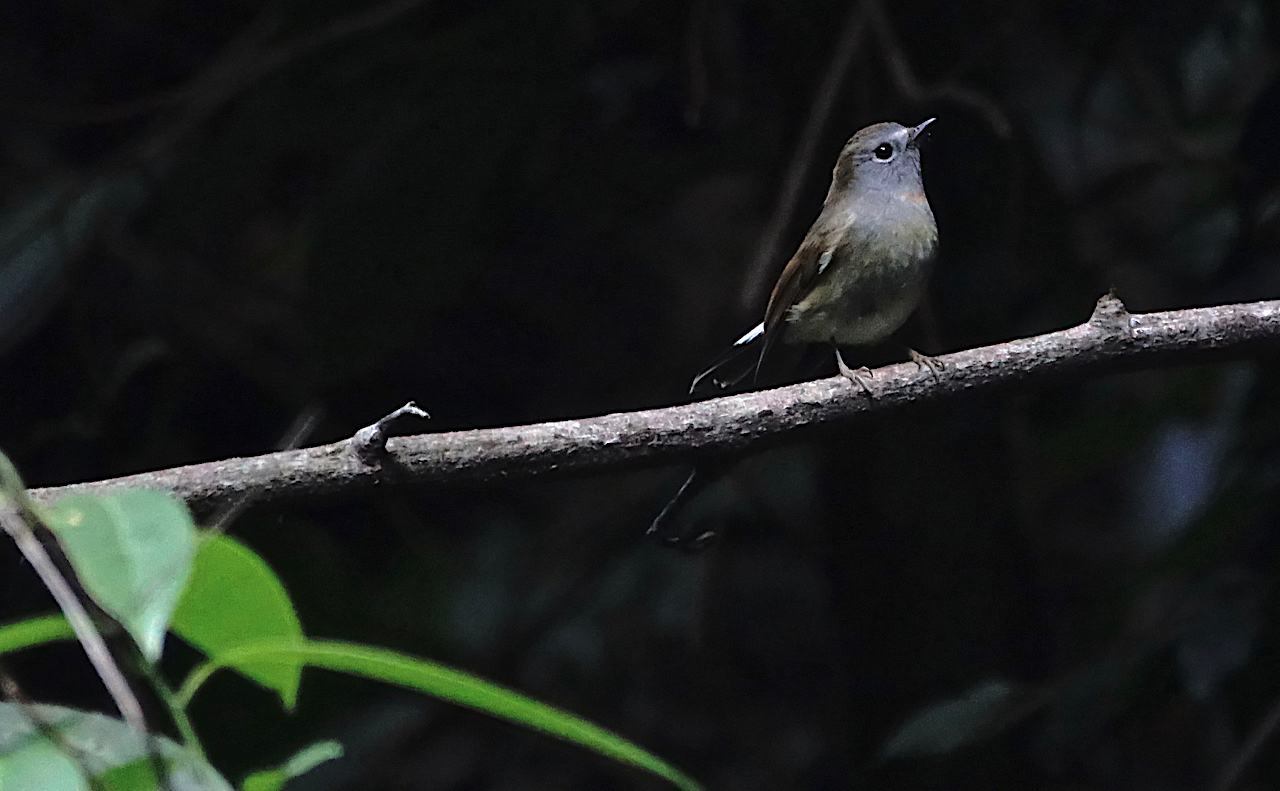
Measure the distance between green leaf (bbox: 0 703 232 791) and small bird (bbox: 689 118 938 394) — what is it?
5.31ft

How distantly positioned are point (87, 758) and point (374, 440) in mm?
740

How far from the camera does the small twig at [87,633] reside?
516mm

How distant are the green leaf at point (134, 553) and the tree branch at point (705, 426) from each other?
0.79m

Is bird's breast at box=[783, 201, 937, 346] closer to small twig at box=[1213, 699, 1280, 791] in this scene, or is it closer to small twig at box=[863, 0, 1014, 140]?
small twig at box=[863, 0, 1014, 140]

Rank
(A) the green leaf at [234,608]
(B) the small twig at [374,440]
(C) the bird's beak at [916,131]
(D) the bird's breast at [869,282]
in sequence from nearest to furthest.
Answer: (A) the green leaf at [234,608]
(B) the small twig at [374,440]
(D) the bird's breast at [869,282]
(C) the bird's beak at [916,131]

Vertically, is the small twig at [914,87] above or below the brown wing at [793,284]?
above

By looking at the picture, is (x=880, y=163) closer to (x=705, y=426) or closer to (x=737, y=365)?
(x=737, y=365)

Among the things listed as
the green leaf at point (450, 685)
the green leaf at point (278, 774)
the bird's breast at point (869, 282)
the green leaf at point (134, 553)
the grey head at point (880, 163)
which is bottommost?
the bird's breast at point (869, 282)

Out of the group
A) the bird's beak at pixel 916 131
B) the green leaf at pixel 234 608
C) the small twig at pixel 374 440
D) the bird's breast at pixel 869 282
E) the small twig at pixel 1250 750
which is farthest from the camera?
the bird's beak at pixel 916 131

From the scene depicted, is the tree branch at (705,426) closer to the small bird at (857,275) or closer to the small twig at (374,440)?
the small twig at (374,440)

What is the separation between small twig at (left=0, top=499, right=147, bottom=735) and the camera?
52 cm

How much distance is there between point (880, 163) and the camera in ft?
8.09

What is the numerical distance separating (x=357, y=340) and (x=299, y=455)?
0.92 m

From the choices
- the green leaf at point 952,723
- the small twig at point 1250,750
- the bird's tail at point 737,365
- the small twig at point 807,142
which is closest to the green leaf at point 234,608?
the small twig at point 807,142
